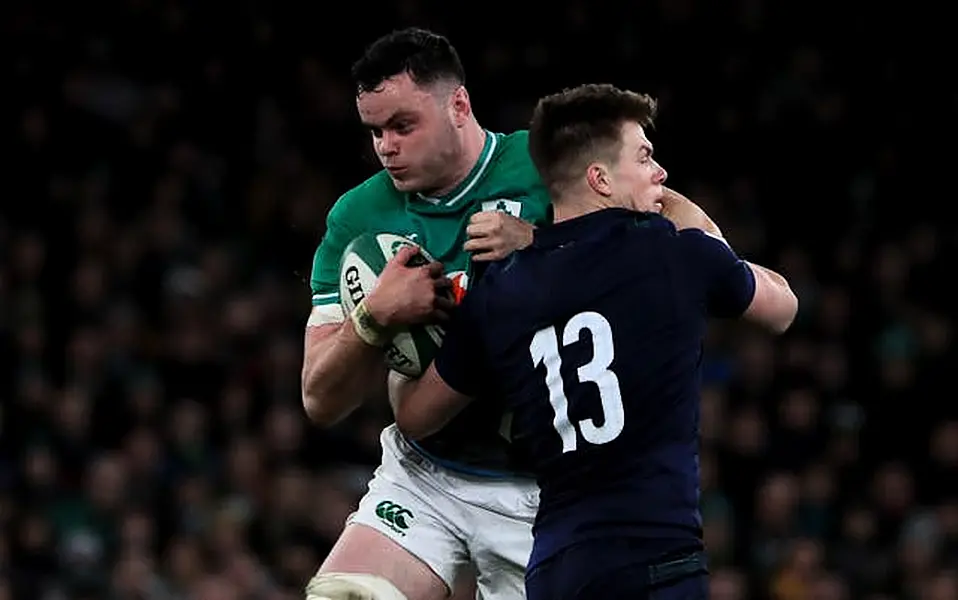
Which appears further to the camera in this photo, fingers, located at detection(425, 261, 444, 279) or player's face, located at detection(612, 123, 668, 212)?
fingers, located at detection(425, 261, 444, 279)

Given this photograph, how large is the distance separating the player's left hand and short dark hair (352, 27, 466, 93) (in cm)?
43

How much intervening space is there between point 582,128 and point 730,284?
1.60 feet

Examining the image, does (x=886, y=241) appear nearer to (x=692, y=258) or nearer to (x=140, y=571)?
(x=140, y=571)

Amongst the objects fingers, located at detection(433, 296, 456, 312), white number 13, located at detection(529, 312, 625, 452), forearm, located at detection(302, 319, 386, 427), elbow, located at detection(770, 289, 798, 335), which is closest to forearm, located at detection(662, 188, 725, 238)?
elbow, located at detection(770, 289, 798, 335)

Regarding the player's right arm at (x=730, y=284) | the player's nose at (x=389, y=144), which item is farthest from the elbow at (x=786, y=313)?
the player's nose at (x=389, y=144)

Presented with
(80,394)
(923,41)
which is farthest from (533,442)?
(923,41)

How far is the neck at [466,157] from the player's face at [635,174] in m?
0.65

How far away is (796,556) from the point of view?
10.2 metres

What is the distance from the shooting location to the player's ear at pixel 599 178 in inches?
181

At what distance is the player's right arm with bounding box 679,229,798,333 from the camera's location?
14.8ft

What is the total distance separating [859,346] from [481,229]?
716 cm

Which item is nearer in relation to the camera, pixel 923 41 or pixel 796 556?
pixel 796 556

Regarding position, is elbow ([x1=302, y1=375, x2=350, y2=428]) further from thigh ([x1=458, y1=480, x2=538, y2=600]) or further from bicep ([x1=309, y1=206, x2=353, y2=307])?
thigh ([x1=458, y1=480, x2=538, y2=600])

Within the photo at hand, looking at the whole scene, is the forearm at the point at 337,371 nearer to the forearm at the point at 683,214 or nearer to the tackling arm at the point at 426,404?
the tackling arm at the point at 426,404
